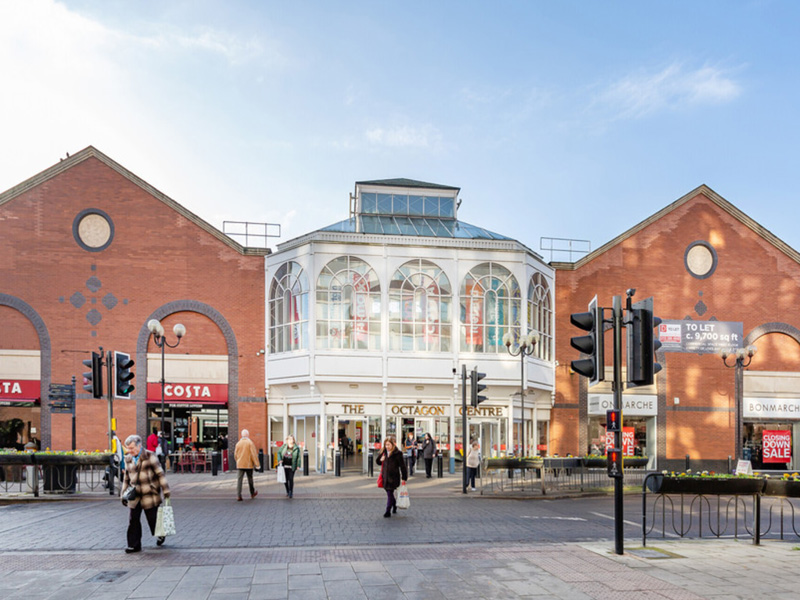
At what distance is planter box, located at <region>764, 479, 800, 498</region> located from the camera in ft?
39.3

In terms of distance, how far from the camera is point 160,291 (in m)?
29.3

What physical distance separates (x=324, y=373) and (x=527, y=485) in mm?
9622

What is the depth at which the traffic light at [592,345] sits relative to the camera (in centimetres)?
Answer: 1002

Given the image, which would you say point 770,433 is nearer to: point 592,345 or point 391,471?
point 391,471

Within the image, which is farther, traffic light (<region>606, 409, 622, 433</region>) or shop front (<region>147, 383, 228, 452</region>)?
shop front (<region>147, 383, 228, 452</region>)

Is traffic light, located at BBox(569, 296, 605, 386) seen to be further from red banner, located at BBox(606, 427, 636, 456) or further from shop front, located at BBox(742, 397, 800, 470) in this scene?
shop front, located at BBox(742, 397, 800, 470)

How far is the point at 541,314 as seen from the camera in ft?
100

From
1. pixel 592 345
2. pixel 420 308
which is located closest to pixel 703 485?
pixel 592 345

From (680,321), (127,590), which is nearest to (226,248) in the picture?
(680,321)

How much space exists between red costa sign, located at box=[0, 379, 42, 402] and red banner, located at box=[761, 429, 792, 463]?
3213 centimetres

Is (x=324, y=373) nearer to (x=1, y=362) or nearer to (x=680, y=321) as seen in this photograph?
(x=1, y=362)

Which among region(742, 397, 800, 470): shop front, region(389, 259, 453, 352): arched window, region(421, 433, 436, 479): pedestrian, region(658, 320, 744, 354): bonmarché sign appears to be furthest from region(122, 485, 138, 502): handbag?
region(742, 397, 800, 470): shop front

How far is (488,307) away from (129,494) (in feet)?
66.0

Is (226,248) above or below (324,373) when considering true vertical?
above
